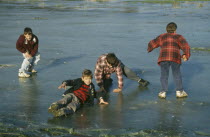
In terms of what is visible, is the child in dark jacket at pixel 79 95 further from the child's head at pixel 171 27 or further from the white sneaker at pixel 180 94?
the child's head at pixel 171 27

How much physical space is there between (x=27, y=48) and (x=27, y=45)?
3.6 inches

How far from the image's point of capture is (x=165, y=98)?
8.27 meters

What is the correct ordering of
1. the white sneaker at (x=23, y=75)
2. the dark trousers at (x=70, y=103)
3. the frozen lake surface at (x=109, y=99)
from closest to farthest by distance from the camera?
the frozen lake surface at (x=109, y=99) → the dark trousers at (x=70, y=103) → the white sneaker at (x=23, y=75)

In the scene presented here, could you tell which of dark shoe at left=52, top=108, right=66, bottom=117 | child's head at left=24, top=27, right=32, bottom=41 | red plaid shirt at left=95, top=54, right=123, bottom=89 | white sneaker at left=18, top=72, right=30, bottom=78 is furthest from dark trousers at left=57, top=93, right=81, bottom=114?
child's head at left=24, top=27, right=32, bottom=41

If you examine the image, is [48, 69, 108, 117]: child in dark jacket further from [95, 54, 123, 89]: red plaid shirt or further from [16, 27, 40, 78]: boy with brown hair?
[16, 27, 40, 78]: boy with brown hair

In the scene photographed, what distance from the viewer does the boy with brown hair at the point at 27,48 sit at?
10156mm

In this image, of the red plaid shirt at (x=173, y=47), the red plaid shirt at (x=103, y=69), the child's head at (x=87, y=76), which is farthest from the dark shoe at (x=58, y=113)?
the red plaid shirt at (x=173, y=47)

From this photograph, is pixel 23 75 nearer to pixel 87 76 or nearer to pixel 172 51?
pixel 87 76

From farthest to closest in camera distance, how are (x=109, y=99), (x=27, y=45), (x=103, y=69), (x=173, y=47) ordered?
(x=27, y=45), (x=103, y=69), (x=109, y=99), (x=173, y=47)

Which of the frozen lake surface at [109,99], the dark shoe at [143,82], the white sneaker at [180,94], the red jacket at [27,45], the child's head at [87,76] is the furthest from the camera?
the red jacket at [27,45]

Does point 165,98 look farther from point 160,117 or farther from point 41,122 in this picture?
point 41,122

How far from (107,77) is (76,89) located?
5.47ft

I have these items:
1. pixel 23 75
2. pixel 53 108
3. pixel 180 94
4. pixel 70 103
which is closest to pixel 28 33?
pixel 23 75

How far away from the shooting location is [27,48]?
34.2ft
